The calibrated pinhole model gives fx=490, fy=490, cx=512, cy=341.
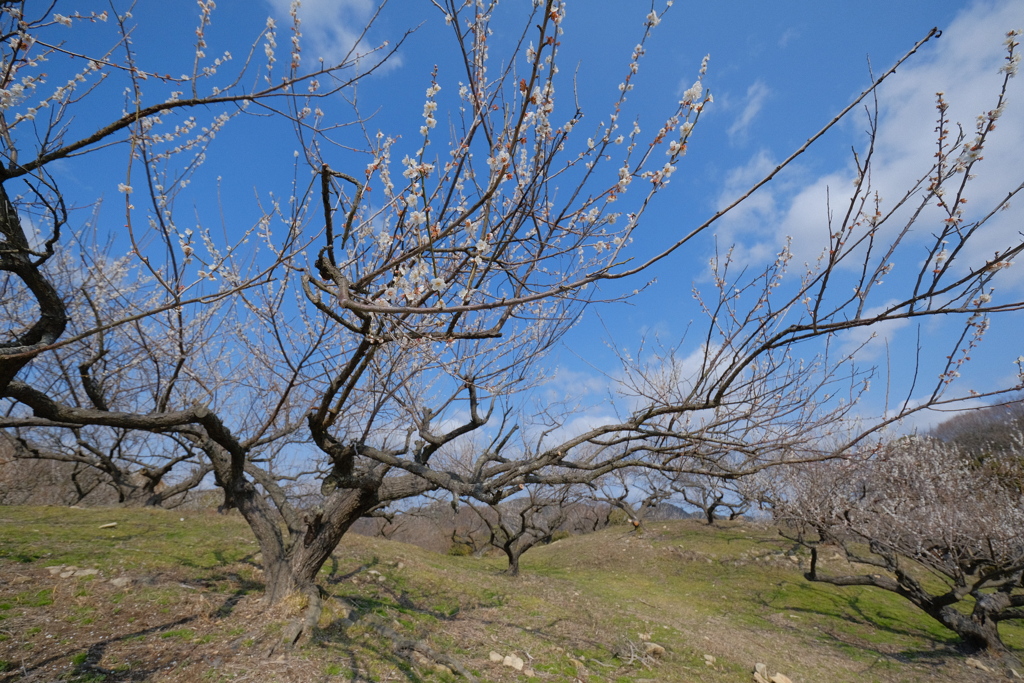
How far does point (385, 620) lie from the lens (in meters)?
5.87

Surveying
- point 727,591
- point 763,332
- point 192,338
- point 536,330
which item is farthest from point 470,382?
point 727,591

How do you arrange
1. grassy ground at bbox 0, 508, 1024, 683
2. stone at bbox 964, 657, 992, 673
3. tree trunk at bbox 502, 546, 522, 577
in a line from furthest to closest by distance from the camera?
tree trunk at bbox 502, 546, 522, 577 → stone at bbox 964, 657, 992, 673 → grassy ground at bbox 0, 508, 1024, 683

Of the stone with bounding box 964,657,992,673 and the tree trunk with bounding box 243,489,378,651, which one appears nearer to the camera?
the tree trunk with bounding box 243,489,378,651

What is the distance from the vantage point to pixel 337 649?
4723 mm

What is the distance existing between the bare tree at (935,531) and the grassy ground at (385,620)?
93 centimetres

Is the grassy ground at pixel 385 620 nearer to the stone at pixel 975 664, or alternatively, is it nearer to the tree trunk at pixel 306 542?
the stone at pixel 975 664

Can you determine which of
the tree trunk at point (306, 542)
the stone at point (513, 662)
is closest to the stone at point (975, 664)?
the stone at point (513, 662)

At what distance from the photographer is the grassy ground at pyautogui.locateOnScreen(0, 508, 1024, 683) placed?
163 inches

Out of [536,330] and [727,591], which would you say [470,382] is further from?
[727,591]

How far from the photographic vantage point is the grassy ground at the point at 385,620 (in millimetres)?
4145

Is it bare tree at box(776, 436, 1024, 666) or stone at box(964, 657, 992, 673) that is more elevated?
bare tree at box(776, 436, 1024, 666)

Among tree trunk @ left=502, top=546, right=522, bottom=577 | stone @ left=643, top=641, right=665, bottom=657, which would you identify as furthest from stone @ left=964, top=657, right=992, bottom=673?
tree trunk @ left=502, top=546, right=522, bottom=577

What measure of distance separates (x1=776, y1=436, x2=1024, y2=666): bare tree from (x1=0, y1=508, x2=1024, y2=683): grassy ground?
0.93m

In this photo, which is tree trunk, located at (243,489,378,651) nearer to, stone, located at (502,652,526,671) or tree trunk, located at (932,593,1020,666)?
stone, located at (502,652,526,671)
